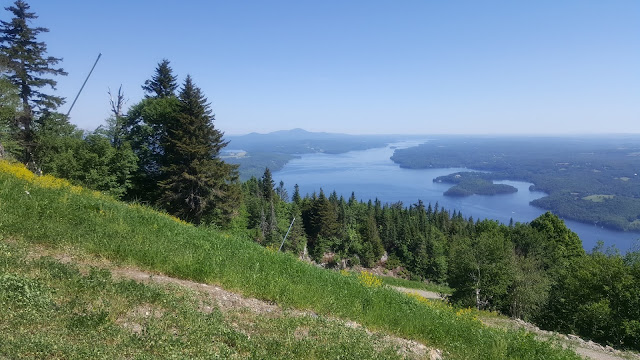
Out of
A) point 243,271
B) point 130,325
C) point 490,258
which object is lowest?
point 490,258

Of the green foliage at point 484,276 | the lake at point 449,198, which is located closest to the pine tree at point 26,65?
the green foliage at point 484,276

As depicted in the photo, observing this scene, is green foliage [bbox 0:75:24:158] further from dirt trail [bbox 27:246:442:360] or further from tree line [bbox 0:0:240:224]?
dirt trail [bbox 27:246:442:360]

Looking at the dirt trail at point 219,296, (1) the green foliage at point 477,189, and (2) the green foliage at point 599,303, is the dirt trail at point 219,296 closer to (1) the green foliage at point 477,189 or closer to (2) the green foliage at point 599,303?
(2) the green foliage at point 599,303

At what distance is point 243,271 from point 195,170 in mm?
17862

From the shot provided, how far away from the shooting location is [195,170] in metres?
23.4

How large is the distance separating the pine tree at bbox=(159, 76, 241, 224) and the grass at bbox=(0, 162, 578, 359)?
14.5 m

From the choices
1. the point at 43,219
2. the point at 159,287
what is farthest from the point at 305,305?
the point at 43,219

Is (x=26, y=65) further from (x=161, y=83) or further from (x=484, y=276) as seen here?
(x=484, y=276)

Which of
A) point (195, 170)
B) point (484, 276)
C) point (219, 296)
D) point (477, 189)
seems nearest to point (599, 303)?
point (484, 276)

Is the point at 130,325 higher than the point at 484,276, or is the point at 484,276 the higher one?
the point at 130,325

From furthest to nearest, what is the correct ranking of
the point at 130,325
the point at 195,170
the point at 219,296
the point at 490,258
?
the point at 490,258 → the point at 195,170 → the point at 219,296 → the point at 130,325

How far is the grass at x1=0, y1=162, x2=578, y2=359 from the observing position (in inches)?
253

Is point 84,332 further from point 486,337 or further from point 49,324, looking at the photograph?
point 486,337

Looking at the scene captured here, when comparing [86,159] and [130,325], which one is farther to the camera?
[86,159]
